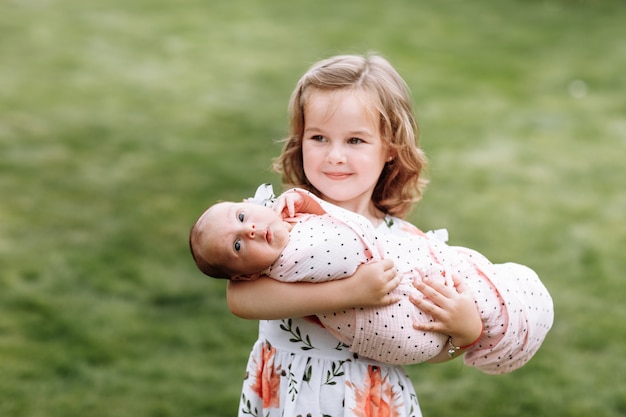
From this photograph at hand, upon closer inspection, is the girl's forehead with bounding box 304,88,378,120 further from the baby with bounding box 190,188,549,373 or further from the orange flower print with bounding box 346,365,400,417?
the orange flower print with bounding box 346,365,400,417

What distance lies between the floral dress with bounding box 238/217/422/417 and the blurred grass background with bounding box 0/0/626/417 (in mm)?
1550

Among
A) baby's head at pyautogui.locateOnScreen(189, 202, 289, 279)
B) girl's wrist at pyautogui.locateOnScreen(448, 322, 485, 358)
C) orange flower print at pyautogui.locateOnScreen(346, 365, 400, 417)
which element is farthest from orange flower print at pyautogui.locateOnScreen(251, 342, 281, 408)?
girl's wrist at pyautogui.locateOnScreen(448, 322, 485, 358)

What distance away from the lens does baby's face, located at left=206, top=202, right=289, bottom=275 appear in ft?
6.57

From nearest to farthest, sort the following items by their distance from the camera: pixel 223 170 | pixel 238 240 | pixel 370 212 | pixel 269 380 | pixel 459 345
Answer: pixel 238 240
pixel 459 345
pixel 269 380
pixel 370 212
pixel 223 170

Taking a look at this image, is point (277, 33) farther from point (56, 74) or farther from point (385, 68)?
point (385, 68)

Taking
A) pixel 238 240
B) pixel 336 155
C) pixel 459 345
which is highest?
pixel 336 155

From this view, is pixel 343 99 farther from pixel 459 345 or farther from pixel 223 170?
pixel 223 170

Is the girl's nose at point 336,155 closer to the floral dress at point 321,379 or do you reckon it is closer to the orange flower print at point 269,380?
the floral dress at point 321,379

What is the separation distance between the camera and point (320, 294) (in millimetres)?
2033

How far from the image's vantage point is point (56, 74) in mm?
7797

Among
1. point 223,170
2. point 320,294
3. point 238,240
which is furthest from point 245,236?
point 223,170

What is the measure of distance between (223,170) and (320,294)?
4.19 metres

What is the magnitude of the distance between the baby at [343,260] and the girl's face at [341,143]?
0.47 ft

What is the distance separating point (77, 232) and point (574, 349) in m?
2.87
